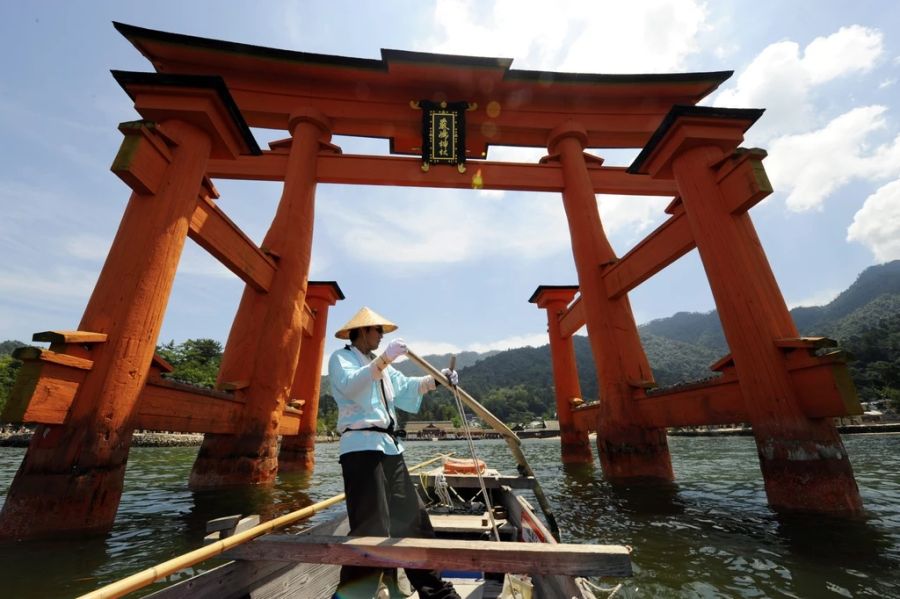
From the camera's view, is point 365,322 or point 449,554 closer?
point 449,554

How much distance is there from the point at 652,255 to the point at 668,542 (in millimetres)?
5713

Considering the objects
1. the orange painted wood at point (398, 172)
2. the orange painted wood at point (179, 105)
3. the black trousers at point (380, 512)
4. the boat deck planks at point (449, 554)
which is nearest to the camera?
the boat deck planks at point (449, 554)

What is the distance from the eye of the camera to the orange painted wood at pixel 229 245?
7047 mm

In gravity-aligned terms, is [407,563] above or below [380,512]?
below

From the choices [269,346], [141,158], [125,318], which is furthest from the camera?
[269,346]

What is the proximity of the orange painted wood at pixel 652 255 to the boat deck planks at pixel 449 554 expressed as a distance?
7.29 metres

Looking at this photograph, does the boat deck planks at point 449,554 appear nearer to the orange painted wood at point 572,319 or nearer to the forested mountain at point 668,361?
the forested mountain at point 668,361

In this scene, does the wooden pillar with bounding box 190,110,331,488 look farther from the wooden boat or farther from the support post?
the wooden boat

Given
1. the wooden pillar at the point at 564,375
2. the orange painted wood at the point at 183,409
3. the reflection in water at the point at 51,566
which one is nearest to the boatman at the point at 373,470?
the reflection in water at the point at 51,566

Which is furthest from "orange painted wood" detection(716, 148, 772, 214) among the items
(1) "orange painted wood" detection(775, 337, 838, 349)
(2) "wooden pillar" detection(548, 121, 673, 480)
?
(2) "wooden pillar" detection(548, 121, 673, 480)

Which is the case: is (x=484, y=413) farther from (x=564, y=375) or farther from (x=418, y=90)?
(x=418, y=90)

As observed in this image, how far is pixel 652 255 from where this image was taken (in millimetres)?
8398

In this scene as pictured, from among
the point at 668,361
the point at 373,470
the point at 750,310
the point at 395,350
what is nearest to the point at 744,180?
the point at 750,310

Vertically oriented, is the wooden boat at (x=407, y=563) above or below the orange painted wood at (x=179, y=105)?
below
